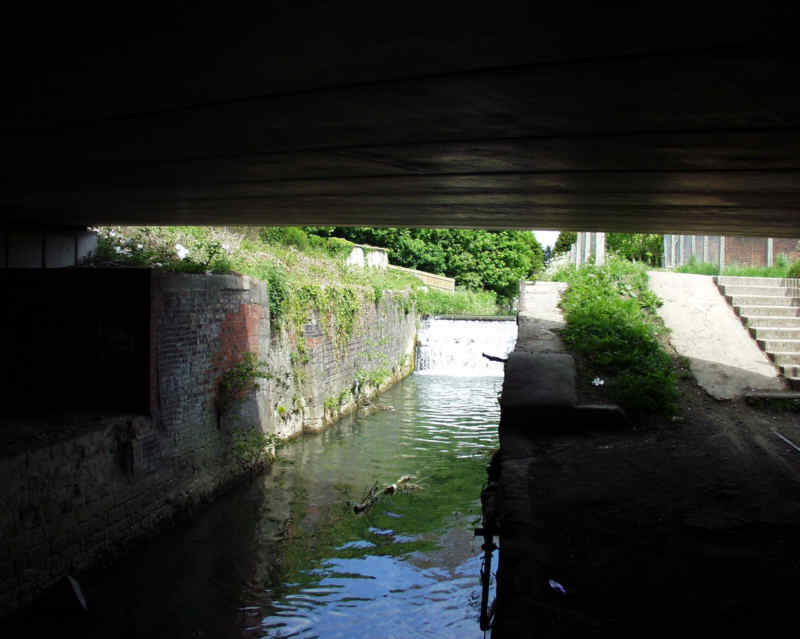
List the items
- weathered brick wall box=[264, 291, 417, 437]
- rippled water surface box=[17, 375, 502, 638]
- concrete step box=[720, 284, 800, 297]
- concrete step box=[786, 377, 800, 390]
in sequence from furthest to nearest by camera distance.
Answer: weathered brick wall box=[264, 291, 417, 437] < concrete step box=[720, 284, 800, 297] < concrete step box=[786, 377, 800, 390] < rippled water surface box=[17, 375, 502, 638]

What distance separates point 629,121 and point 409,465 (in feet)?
26.7

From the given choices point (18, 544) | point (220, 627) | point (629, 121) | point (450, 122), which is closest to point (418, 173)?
point (450, 122)

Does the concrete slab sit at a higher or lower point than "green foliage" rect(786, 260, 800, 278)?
lower

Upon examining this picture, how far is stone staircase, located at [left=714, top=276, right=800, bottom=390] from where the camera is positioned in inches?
342

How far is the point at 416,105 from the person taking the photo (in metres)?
3.49

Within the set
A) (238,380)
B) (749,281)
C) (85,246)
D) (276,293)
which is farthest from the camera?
(276,293)

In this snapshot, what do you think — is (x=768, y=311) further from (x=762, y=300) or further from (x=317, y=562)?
(x=317, y=562)

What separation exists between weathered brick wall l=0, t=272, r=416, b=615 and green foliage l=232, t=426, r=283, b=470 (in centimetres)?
12

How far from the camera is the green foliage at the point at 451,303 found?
79.4 feet

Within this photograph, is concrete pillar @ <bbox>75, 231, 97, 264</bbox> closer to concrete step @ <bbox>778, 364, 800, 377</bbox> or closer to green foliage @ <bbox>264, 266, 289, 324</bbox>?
green foliage @ <bbox>264, 266, 289, 324</bbox>

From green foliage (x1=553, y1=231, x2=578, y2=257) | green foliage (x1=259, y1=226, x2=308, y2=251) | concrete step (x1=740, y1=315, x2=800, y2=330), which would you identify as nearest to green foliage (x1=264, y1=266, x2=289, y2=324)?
green foliage (x1=259, y1=226, x2=308, y2=251)

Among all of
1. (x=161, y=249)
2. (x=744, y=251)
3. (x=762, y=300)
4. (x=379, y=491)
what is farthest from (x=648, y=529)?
(x=744, y=251)

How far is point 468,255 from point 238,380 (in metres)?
28.3

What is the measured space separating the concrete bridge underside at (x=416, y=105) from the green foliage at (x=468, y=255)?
1126 inches
